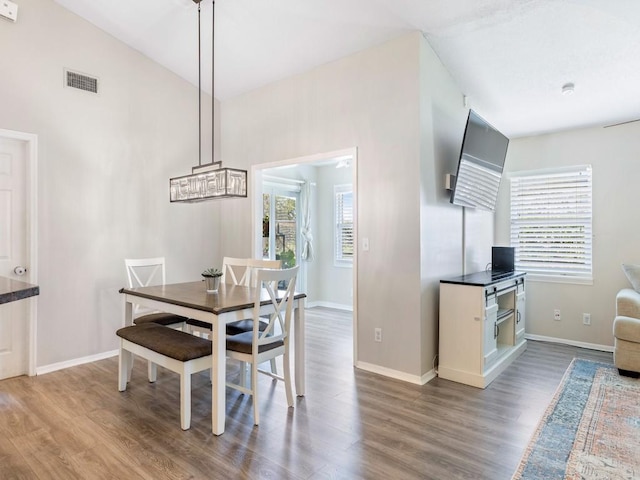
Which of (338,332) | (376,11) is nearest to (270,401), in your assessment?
(338,332)

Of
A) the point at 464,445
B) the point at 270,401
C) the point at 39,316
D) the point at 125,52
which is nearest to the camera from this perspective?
the point at 464,445

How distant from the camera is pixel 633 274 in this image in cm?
396

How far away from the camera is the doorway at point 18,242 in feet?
11.5

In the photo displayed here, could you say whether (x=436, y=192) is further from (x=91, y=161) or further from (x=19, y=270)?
(x=19, y=270)

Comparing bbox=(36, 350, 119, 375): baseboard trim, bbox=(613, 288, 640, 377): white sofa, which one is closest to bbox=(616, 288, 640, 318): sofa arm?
bbox=(613, 288, 640, 377): white sofa

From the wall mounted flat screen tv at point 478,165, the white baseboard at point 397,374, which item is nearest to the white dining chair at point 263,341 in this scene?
the white baseboard at point 397,374

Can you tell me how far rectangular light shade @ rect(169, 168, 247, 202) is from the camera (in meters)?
2.86

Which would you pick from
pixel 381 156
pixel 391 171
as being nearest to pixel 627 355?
pixel 391 171

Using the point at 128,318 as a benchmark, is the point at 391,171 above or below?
above

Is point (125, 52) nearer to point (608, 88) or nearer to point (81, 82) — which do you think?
point (81, 82)

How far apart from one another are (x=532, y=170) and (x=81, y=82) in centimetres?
532

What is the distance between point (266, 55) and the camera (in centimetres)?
404

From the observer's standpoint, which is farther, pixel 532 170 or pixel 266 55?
pixel 532 170

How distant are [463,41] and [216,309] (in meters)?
3.06
